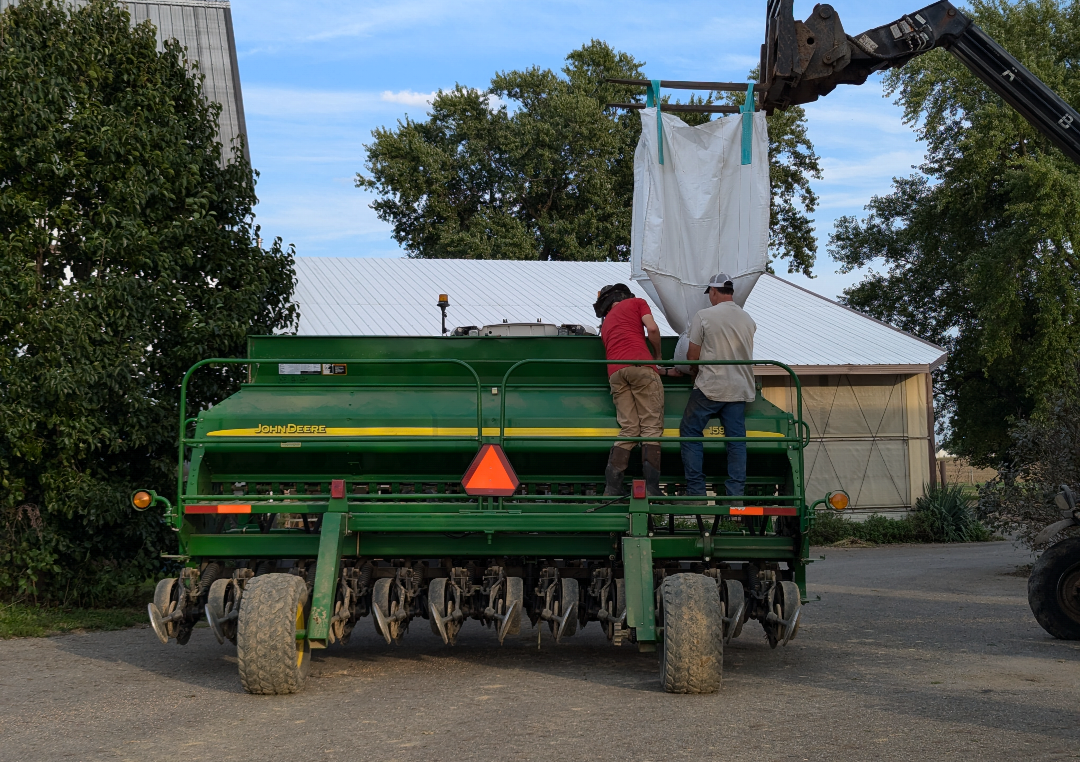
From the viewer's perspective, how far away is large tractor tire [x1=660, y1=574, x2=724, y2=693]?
720cm

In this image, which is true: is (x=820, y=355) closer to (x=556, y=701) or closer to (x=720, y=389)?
(x=720, y=389)

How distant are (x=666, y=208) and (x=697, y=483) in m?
2.41

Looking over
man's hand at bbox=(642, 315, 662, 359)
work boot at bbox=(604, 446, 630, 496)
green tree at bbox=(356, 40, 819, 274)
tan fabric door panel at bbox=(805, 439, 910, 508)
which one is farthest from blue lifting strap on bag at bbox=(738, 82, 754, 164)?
green tree at bbox=(356, 40, 819, 274)

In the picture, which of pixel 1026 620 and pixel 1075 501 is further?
pixel 1026 620

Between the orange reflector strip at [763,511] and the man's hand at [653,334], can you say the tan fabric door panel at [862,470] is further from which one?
the orange reflector strip at [763,511]

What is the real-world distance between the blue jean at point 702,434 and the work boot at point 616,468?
440mm

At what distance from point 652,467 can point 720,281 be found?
1691mm

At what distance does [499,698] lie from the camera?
731cm

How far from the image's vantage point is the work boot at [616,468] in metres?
8.45

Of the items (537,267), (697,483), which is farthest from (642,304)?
(537,267)

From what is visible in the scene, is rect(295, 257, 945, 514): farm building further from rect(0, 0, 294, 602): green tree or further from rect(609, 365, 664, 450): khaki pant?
rect(609, 365, 664, 450): khaki pant

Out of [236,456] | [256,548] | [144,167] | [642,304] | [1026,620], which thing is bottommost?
[1026,620]

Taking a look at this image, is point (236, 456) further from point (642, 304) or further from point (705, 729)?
point (705, 729)

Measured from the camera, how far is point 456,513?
7934mm
